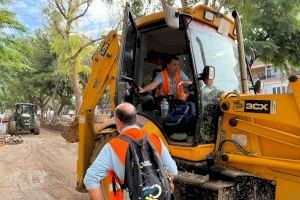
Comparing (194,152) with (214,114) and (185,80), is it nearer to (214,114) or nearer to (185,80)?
(214,114)

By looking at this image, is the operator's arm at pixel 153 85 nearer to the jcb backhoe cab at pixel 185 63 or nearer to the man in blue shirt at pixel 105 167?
the jcb backhoe cab at pixel 185 63

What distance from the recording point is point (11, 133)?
27.0 meters

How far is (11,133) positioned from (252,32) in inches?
726

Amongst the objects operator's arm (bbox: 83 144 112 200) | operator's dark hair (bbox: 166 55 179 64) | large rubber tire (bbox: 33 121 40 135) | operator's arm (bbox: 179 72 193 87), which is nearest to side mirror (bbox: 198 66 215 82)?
operator's arm (bbox: 179 72 193 87)

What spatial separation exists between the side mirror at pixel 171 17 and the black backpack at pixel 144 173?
167 cm

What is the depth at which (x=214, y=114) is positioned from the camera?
507 cm

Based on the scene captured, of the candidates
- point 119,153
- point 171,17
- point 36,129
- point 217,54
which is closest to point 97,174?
point 119,153

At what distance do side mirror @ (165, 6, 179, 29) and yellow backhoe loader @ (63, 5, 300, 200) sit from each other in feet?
0.03

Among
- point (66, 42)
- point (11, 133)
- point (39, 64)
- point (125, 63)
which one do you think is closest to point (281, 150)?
point (125, 63)

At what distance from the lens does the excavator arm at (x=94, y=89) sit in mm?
6363

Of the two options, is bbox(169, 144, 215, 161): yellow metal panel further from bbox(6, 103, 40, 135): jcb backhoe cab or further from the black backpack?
bbox(6, 103, 40, 135): jcb backhoe cab

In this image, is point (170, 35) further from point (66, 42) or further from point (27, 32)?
point (66, 42)

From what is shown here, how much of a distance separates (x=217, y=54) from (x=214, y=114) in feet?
2.87

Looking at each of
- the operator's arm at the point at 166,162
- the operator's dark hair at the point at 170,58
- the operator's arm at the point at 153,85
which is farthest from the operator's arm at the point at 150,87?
the operator's arm at the point at 166,162
